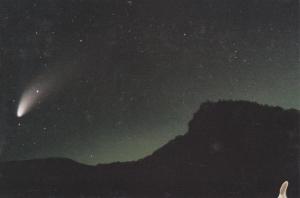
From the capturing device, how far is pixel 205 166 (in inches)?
68.5

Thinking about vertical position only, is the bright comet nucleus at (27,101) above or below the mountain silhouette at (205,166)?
above

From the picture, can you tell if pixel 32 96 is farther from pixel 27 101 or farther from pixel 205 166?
pixel 205 166

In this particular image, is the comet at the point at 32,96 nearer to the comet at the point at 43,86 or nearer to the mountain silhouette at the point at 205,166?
the comet at the point at 43,86

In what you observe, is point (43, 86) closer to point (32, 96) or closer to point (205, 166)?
point (32, 96)

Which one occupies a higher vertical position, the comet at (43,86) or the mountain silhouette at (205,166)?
the comet at (43,86)

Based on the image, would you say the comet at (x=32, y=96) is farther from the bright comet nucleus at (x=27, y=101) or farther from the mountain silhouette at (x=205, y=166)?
the mountain silhouette at (x=205, y=166)

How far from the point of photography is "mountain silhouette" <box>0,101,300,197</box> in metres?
1.71

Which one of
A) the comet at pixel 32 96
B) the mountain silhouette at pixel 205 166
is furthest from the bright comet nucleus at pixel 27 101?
the mountain silhouette at pixel 205 166

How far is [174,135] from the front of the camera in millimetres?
1737

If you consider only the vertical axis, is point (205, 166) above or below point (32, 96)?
below

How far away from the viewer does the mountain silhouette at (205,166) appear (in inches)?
67.4

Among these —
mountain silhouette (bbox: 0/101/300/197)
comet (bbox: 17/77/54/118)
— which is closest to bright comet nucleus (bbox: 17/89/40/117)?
comet (bbox: 17/77/54/118)

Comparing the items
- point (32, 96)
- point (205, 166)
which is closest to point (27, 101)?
point (32, 96)

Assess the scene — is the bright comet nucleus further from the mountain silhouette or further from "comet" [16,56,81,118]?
the mountain silhouette
